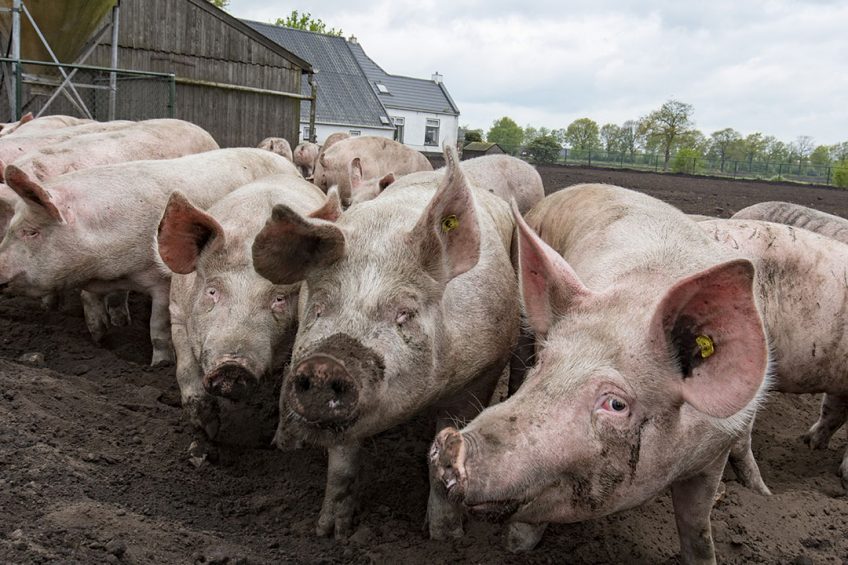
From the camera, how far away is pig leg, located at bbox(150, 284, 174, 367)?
6.49 m

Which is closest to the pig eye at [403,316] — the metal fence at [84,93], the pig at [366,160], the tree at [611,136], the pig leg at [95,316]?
the pig leg at [95,316]

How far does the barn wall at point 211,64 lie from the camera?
2145cm

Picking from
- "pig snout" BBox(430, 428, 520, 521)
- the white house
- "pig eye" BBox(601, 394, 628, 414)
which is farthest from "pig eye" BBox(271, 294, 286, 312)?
the white house

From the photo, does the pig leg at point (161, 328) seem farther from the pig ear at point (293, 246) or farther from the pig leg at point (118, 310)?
the pig ear at point (293, 246)

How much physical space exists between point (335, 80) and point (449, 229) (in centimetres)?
5084

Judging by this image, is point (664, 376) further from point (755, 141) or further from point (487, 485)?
point (755, 141)

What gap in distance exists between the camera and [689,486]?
3.82 m

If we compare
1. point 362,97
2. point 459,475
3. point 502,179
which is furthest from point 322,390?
point 362,97

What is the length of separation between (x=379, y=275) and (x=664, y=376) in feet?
4.09

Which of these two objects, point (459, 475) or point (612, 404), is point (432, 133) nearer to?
point (612, 404)

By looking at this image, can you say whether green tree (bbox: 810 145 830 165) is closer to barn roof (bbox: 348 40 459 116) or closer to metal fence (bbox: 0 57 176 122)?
barn roof (bbox: 348 40 459 116)

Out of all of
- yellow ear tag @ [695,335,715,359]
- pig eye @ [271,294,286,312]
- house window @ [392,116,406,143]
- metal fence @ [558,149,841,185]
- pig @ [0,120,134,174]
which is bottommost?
pig eye @ [271,294,286,312]

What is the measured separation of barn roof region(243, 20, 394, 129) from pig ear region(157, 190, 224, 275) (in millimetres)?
45447

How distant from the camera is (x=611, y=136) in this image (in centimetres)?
10169
